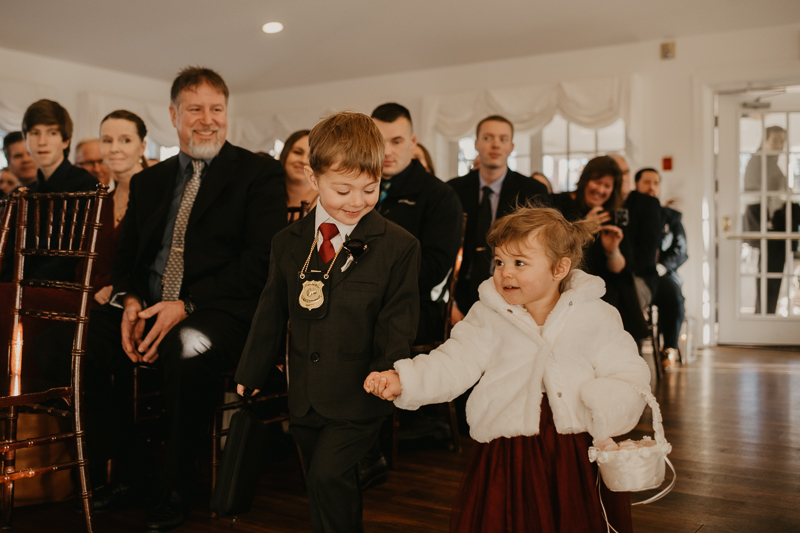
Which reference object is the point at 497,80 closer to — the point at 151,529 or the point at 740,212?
the point at 740,212

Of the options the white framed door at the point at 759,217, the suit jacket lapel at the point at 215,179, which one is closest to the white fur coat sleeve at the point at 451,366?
the suit jacket lapel at the point at 215,179

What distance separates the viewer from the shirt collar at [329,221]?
5.43 ft

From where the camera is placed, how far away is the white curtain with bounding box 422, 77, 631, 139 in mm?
6891

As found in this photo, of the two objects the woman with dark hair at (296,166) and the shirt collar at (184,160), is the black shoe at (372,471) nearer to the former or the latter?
the shirt collar at (184,160)

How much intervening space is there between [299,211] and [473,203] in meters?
1.24

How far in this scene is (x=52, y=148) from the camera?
3387 mm

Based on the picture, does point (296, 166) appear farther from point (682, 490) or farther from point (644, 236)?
point (644, 236)

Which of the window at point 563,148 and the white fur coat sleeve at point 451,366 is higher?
the window at point 563,148

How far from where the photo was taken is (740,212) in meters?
6.83

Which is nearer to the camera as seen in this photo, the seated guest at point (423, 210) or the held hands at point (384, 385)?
the held hands at point (384, 385)

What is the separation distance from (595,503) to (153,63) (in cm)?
804

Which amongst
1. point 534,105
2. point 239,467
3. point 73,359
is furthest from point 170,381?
point 534,105

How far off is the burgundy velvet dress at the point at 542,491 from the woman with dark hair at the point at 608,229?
2122 mm

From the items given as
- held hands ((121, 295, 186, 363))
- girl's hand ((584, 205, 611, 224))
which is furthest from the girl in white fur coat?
girl's hand ((584, 205, 611, 224))
